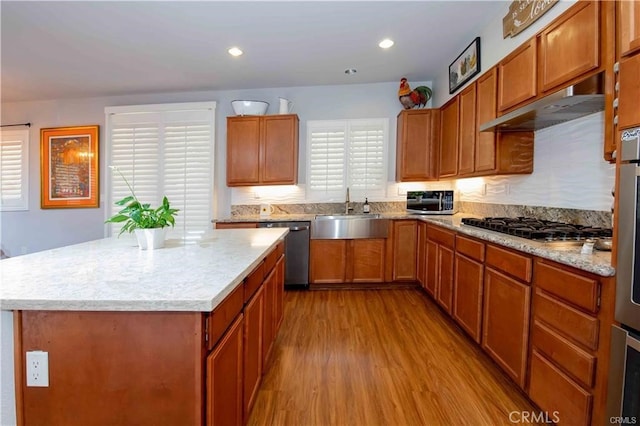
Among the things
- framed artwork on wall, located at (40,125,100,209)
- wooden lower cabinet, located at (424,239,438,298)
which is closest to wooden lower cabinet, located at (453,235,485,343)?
wooden lower cabinet, located at (424,239,438,298)

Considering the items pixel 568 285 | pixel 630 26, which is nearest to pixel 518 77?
pixel 630 26

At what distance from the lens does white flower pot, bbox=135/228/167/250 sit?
156cm

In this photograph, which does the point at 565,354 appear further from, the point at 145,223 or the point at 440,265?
the point at 145,223

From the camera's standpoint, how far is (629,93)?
107 cm

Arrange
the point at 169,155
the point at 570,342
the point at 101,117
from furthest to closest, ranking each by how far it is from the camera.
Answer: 1. the point at 101,117
2. the point at 169,155
3. the point at 570,342

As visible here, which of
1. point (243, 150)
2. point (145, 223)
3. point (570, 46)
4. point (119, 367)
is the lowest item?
point (119, 367)

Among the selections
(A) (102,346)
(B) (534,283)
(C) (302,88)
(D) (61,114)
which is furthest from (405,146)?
(D) (61,114)

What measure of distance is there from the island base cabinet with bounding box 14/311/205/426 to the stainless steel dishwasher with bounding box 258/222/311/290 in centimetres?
261

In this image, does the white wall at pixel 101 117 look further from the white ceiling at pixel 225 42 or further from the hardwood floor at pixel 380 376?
the hardwood floor at pixel 380 376

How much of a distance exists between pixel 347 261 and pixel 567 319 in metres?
2.35

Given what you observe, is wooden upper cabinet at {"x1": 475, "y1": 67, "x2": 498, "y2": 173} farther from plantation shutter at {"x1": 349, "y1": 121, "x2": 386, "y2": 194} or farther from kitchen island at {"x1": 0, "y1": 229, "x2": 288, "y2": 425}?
kitchen island at {"x1": 0, "y1": 229, "x2": 288, "y2": 425}

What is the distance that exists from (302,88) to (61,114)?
3904mm

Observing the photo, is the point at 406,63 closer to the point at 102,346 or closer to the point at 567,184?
the point at 567,184

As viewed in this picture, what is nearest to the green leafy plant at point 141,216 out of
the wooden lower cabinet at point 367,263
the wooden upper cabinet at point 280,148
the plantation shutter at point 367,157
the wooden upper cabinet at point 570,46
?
the wooden upper cabinet at point 280,148
